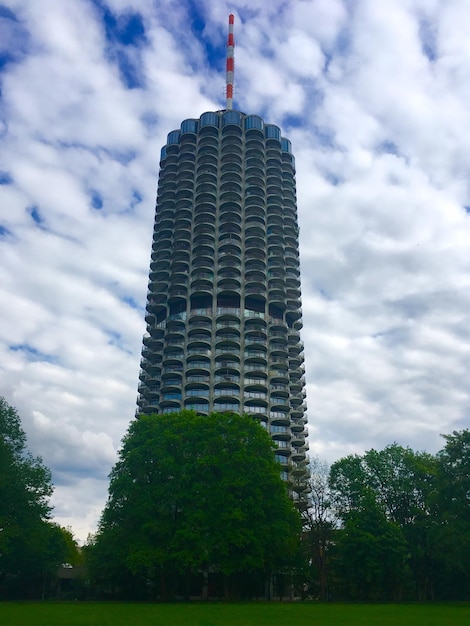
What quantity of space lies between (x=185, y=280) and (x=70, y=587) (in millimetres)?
59981

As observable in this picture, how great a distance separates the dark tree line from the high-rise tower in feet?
86.0

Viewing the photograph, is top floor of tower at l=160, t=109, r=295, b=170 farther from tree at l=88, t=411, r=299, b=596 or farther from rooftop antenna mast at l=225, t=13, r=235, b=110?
tree at l=88, t=411, r=299, b=596

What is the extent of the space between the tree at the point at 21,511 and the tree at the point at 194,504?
21.0 feet

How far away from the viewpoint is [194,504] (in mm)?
56719

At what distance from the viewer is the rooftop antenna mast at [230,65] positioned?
13650cm

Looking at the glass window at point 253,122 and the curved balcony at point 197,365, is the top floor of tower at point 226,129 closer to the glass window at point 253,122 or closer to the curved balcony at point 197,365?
the glass window at point 253,122

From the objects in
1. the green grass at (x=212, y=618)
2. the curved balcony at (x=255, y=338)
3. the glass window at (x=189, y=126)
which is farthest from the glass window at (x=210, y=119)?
the green grass at (x=212, y=618)

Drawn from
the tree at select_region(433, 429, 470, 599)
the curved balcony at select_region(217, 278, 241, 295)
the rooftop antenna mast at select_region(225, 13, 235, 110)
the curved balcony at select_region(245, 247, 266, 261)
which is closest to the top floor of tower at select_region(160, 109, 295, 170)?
the rooftop antenna mast at select_region(225, 13, 235, 110)

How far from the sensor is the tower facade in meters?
110

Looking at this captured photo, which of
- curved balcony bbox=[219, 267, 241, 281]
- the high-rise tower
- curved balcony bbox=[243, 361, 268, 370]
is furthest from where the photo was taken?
curved balcony bbox=[219, 267, 241, 281]

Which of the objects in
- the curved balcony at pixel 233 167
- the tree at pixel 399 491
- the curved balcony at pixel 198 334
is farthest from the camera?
the curved balcony at pixel 233 167

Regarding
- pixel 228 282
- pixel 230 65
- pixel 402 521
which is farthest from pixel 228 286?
pixel 402 521

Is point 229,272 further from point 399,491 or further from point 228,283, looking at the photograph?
point 399,491

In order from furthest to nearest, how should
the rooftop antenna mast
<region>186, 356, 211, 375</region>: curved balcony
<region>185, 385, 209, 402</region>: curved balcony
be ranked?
1. the rooftop antenna mast
2. <region>186, 356, 211, 375</region>: curved balcony
3. <region>185, 385, 209, 402</region>: curved balcony
